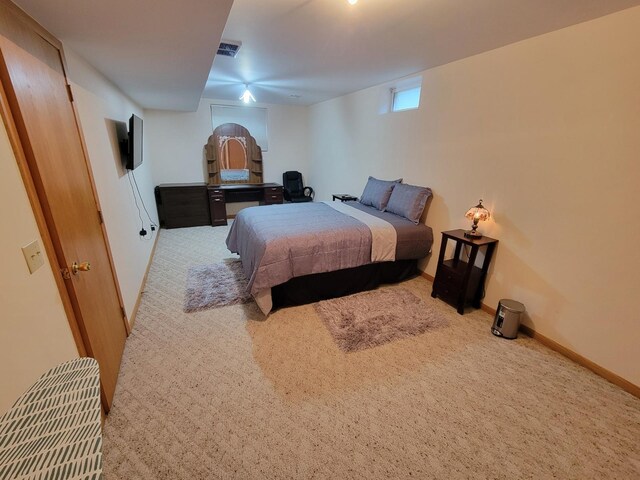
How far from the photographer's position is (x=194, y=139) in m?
5.56

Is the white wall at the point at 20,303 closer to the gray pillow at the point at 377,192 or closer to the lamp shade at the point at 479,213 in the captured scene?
the lamp shade at the point at 479,213

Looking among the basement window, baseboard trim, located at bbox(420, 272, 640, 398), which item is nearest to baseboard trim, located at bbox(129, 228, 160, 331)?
baseboard trim, located at bbox(420, 272, 640, 398)

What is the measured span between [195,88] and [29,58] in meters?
2.13

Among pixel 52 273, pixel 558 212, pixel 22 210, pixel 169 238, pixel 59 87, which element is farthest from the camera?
pixel 169 238

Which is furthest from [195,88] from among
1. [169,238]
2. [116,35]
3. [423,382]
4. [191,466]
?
[423,382]

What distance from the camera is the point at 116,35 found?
167 cm

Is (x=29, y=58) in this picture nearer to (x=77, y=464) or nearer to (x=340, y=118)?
(x=77, y=464)

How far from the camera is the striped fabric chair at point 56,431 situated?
58 cm

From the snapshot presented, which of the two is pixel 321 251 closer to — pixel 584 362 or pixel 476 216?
pixel 476 216

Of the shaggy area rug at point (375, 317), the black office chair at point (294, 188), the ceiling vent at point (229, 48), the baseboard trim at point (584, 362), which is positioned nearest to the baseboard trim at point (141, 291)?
the shaggy area rug at point (375, 317)

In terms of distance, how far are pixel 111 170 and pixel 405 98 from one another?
3.47 meters

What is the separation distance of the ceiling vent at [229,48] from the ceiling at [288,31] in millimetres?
75

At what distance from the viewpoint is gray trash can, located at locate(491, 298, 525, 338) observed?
2.30m

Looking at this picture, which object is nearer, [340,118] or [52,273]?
[52,273]
